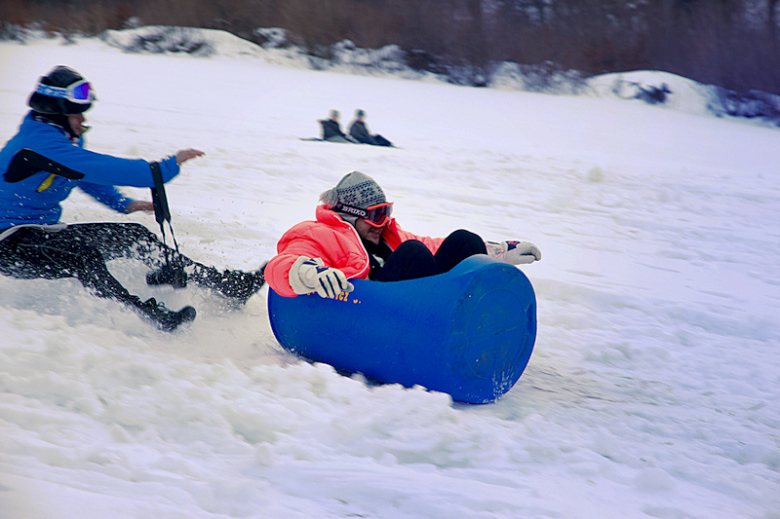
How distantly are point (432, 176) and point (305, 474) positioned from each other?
486cm

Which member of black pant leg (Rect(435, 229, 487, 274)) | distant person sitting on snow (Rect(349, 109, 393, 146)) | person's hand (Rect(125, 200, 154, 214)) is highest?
distant person sitting on snow (Rect(349, 109, 393, 146))

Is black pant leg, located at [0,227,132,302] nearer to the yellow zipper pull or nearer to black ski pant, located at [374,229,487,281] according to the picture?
the yellow zipper pull

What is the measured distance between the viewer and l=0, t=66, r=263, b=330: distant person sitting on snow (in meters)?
1.88

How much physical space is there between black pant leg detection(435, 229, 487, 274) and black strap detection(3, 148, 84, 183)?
3.97 ft

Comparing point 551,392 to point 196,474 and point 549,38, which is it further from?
point 549,38

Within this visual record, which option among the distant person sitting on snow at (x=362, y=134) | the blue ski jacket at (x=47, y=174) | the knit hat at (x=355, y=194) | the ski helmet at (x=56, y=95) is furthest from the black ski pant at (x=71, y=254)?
the distant person sitting on snow at (x=362, y=134)

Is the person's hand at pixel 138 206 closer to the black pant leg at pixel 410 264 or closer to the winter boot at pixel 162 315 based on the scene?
the winter boot at pixel 162 315

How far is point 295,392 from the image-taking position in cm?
165

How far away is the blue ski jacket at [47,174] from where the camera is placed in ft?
6.14

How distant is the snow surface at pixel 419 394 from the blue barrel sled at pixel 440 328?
9 centimetres

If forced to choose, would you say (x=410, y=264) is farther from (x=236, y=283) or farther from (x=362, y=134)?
(x=362, y=134)

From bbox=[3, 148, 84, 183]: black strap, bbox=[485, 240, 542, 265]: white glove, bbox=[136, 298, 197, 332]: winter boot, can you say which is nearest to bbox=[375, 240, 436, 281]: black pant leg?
bbox=[485, 240, 542, 265]: white glove

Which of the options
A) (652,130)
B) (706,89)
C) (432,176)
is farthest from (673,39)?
(432,176)

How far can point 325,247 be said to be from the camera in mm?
1904
